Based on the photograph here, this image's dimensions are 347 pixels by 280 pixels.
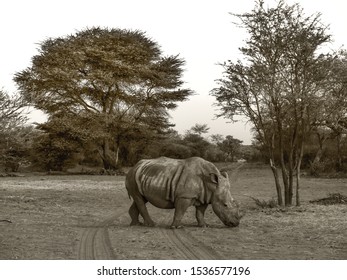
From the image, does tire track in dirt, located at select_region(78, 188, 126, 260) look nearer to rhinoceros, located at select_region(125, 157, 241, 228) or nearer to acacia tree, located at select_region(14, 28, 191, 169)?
rhinoceros, located at select_region(125, 157, 241, 228)

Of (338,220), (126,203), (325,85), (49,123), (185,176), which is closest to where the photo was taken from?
(185,176)

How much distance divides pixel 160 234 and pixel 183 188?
4.15 feet

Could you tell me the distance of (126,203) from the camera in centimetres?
1989

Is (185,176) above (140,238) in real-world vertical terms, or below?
above

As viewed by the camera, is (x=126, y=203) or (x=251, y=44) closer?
(x=251, y=44)

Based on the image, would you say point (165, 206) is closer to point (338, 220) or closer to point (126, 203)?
point (338, 220)

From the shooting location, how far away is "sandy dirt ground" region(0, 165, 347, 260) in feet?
31.7

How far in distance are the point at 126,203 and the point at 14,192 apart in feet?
23.2

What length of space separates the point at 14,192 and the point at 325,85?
14862mm

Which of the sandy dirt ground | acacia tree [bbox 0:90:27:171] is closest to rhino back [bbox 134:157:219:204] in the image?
the sandy dirt ground

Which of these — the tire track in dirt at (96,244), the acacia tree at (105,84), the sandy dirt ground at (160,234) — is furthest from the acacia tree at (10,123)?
the acacia tree at (105,84)
